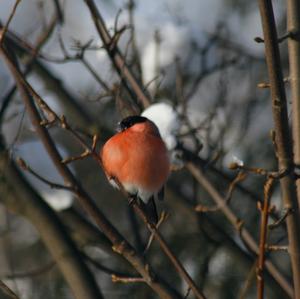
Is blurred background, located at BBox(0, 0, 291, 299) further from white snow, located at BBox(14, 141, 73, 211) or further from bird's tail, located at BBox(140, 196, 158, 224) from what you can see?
bird's tail, located at BBox(140, 196, 158, 224)

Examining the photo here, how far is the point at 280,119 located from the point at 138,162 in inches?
33.8

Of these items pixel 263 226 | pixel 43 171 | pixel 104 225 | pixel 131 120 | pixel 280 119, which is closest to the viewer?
pixel 263 226

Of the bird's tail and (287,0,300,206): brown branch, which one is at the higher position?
(287,0,300,206): brown branch

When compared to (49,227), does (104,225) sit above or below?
below

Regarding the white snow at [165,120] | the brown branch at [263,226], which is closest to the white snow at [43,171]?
the white snow at [165,120]

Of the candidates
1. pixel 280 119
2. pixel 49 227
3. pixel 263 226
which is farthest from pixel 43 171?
pixel 263 226

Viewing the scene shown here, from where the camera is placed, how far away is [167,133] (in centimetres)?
313

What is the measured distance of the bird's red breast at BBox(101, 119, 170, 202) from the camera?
2.52 m

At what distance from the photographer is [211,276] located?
4.23m

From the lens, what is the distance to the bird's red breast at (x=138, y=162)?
2521 mm

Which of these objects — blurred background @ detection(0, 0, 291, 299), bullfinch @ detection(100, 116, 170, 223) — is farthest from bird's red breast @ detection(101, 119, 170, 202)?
blurred background @ detection(0, 0, 291, 299)

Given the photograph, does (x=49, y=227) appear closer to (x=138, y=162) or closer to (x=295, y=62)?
(x=138, y=162)

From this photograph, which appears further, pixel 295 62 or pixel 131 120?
pixel 131 120

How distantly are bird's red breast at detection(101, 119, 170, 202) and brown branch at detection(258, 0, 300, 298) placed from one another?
76 cm
